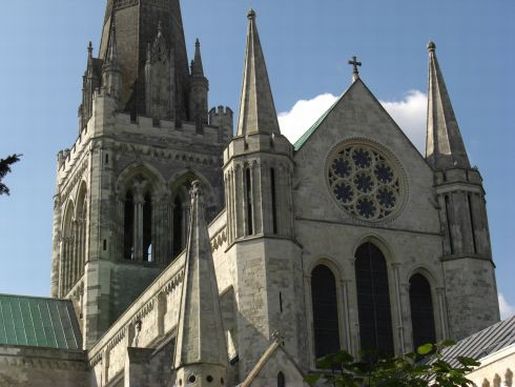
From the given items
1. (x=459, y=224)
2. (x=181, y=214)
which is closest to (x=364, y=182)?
(x=459, y=224)

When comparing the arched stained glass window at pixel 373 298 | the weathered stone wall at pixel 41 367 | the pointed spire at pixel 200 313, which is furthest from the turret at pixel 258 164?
the weathered stone wall at pixel 41 367

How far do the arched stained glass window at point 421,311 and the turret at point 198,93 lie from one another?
838 inches

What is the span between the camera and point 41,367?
46.8 meters

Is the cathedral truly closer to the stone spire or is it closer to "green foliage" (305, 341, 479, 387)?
the stone spire

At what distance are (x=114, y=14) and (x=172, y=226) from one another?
42.0 feet

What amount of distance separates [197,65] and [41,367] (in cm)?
1774

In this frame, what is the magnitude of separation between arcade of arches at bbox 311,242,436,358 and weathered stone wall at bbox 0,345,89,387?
56.9 feet

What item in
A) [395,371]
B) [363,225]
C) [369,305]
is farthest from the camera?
[363,225]

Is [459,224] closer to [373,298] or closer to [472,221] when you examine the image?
[472,221]

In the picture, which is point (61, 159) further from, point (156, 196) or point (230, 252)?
point (230, 252)

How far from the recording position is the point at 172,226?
167 feet

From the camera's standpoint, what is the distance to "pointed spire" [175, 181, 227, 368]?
29.5m

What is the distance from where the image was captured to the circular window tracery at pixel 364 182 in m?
35.2

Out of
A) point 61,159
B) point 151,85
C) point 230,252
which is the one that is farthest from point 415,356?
point 61,159
